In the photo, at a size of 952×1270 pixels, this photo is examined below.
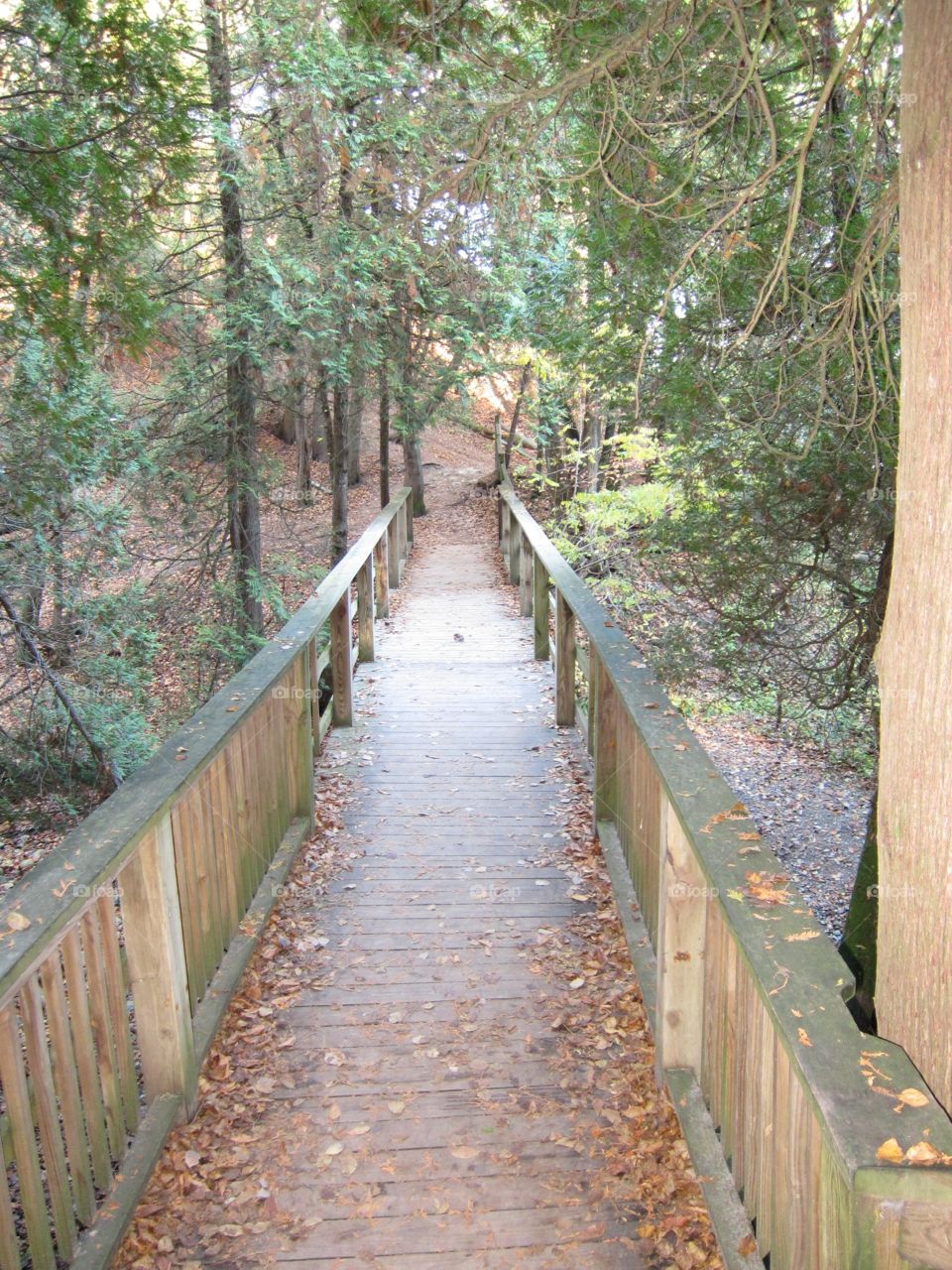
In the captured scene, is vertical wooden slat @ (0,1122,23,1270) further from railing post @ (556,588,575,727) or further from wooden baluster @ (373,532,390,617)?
wooden baluster @ (373,532,390,617)

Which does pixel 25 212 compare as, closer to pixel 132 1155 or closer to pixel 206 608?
pixel 132 1155

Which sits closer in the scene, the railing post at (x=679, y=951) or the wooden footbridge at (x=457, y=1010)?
the wooden footbridge at (x=457, y=1010)

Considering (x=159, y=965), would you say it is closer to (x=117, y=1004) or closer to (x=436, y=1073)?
(x=117, y=1004)

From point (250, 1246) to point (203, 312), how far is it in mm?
9326

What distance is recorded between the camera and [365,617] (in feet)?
26.5

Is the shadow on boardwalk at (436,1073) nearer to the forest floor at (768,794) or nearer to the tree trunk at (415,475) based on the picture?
the forest floor at (768,794)

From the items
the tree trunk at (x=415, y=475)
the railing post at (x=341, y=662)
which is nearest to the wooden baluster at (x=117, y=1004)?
the railing post at (x=341, y=662)

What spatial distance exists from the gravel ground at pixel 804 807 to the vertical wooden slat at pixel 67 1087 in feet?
19.4

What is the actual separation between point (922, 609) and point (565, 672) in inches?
180

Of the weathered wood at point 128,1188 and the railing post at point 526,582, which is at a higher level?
the railing post at point 526,582

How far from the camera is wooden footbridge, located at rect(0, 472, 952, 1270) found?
1603mm

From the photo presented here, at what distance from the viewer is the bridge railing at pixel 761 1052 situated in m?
1.30

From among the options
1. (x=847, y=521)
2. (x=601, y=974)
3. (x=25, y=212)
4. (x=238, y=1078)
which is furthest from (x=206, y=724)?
(x=847, y=521)

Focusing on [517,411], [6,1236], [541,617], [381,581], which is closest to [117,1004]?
[6,1236]
